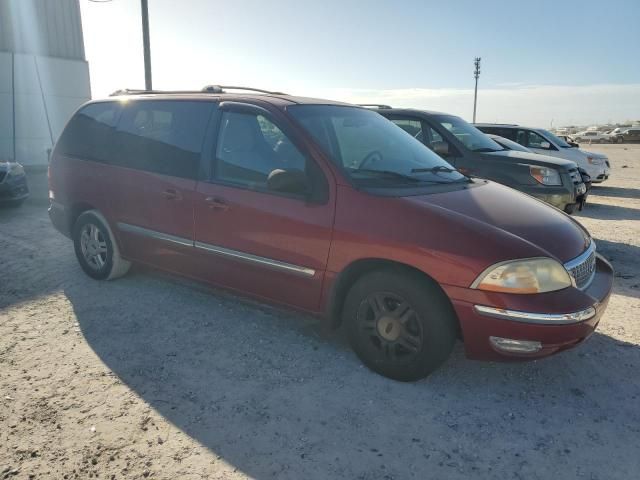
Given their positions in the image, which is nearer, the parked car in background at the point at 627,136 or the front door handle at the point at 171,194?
the front door handle at the point at 171,194

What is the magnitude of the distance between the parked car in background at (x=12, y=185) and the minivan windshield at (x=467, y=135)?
268 inches

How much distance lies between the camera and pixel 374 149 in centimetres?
366

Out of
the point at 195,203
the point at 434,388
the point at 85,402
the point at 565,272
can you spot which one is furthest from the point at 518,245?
the point at 85,402

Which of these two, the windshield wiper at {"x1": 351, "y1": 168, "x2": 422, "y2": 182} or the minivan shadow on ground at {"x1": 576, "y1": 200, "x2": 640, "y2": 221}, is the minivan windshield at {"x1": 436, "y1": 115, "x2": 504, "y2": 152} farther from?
the windshield wiper at {"x1": 351, "y1": 168, "x2": 422, "y2": 182}

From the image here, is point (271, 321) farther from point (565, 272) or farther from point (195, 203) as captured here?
point (565, 272)

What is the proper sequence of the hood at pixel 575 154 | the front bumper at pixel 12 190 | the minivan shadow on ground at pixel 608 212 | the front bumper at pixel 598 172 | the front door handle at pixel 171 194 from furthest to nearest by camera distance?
the front bumper at pixel 598 172
the hood at pixel 575 154
the minivan shadow on ground at pixel 608 212
the front bumper at pixel 12 190
the front door handle at pixel 171 194

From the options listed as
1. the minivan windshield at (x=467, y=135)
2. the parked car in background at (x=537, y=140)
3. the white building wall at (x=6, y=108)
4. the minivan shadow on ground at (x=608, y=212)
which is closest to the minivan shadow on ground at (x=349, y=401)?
the minivan windshield at (x=467, y=135)

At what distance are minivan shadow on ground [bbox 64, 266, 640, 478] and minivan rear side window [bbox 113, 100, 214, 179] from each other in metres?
1.25

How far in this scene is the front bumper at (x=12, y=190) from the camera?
790cm

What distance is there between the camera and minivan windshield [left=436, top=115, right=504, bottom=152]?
7.26 meters

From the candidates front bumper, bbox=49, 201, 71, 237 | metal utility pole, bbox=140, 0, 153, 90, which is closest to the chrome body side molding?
front bumper, bbox=49, 201, 71, 237

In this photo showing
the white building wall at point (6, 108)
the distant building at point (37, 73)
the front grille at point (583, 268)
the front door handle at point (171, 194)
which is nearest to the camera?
the front grille at point (583, 268)

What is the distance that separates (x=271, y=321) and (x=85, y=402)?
1534mm

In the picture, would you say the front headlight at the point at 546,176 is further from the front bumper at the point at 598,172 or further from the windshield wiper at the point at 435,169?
the front bumper at the point at 598,172
